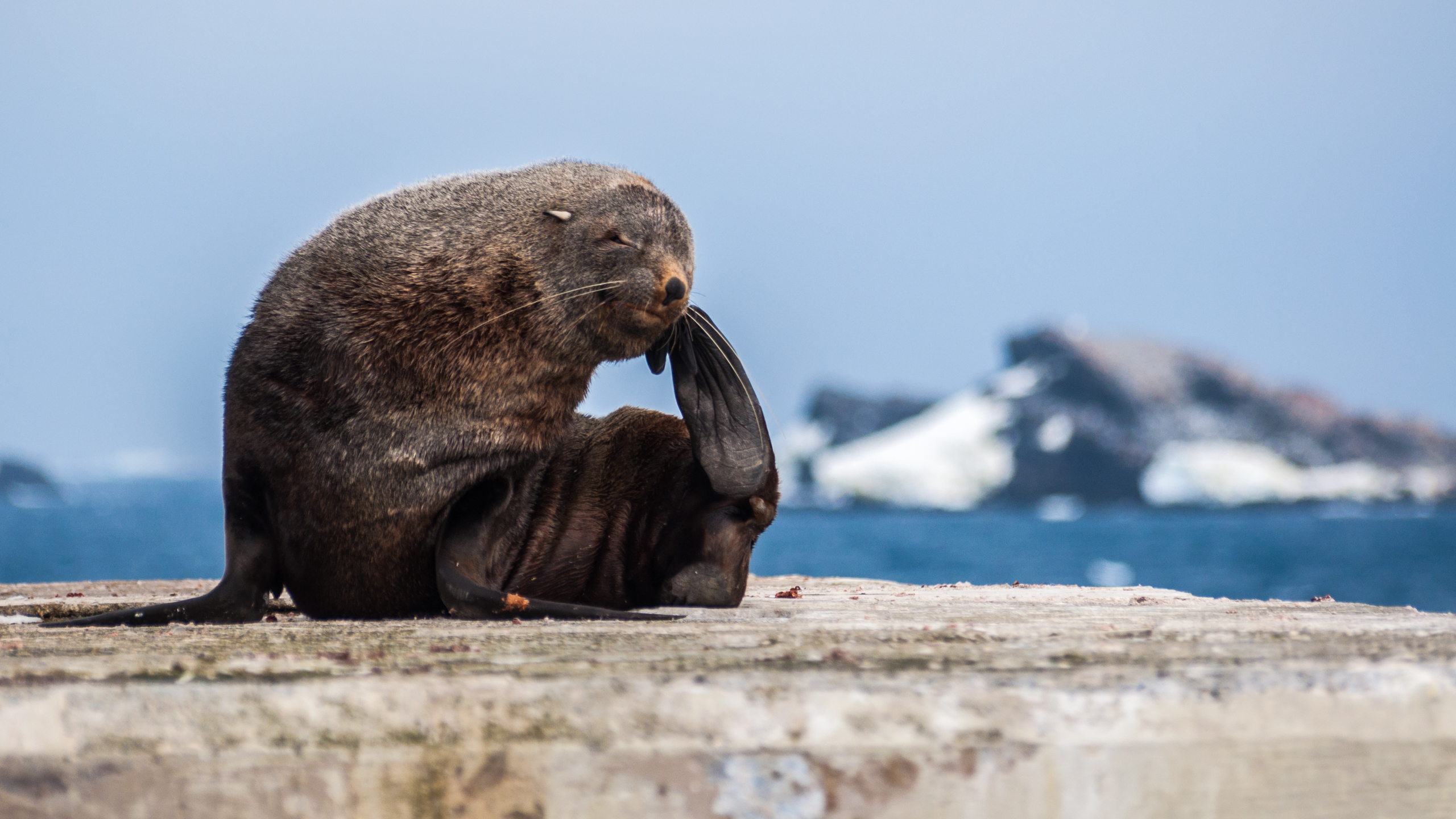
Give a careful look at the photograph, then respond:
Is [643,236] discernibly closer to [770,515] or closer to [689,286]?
[689,286]

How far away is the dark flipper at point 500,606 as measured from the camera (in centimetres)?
423

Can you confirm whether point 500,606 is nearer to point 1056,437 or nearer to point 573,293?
point 573,293

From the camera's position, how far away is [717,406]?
17.0 feet

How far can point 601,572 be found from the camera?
17.6ft

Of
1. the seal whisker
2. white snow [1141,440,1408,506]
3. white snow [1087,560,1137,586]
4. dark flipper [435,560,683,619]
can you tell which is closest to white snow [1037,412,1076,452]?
white snow [1141,440,1408,506]

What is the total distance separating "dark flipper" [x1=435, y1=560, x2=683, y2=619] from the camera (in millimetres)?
4230

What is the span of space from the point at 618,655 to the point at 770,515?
236 cm

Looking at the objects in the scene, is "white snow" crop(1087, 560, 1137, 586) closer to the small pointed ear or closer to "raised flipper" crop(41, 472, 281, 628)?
the small pointed ear

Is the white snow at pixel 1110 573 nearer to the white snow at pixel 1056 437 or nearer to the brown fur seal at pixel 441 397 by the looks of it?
the white snow at pixel 1056 437

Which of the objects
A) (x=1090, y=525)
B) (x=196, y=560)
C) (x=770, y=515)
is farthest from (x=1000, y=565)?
(x=1090, y=525)

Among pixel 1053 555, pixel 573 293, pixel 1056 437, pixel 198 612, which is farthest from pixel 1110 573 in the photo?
pixel 198 612

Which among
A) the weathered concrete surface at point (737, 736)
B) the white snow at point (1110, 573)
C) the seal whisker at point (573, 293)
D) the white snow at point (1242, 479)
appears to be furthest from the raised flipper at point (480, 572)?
the white snow at point (1242, 479)

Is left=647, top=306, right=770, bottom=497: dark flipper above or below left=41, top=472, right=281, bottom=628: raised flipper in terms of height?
above

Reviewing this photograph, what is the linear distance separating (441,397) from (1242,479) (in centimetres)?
12540
